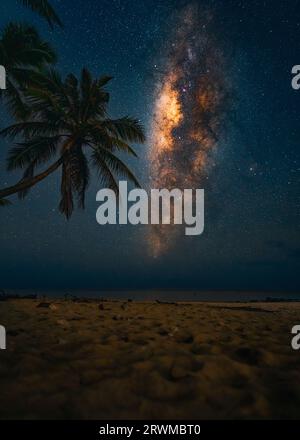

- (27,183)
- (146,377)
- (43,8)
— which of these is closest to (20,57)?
(43,8)

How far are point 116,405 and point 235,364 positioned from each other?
3.39ft

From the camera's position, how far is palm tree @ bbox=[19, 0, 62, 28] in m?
8.16

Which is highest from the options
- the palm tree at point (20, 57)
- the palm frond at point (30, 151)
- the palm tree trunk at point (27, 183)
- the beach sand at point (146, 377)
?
the palm tree at point (20, 57)

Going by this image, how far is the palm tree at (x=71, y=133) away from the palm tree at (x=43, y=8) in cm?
183

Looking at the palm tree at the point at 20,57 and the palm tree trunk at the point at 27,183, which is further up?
the palm tree at the point at 20,57

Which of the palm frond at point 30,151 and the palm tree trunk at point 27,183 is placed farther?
the palm frond at point 30,151

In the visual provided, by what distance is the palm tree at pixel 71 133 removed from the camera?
9961 mm

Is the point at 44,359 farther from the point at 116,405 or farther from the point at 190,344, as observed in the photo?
the point at 190,344

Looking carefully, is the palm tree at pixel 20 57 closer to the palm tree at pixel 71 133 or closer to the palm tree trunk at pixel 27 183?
the palm tree at pixel 71 133

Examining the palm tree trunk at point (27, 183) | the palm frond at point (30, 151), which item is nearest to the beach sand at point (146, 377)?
the palm tree trunk at point (27, 183)

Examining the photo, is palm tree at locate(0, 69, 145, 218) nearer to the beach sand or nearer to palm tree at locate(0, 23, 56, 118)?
palm tree at locate(0, 23, 56, 118)

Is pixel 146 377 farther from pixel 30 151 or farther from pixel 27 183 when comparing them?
pixel 30 151

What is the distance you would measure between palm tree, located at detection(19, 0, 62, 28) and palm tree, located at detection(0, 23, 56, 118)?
126cm

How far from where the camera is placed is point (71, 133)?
10.2 meters
